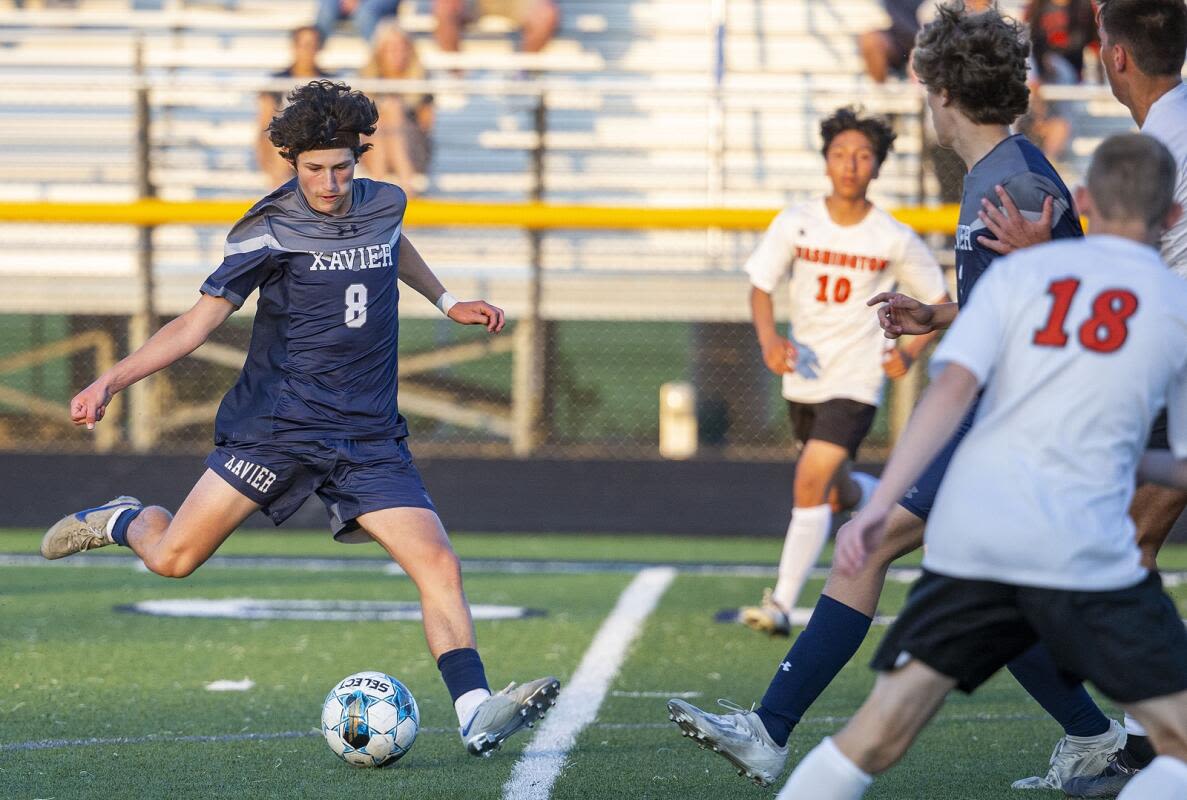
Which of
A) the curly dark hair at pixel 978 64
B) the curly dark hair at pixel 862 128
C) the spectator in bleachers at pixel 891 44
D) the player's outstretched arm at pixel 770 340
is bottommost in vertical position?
the player's outstretched arm at pixel 770 340

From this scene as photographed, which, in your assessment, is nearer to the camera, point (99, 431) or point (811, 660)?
point (811, 660)

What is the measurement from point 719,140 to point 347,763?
8363 millimetres

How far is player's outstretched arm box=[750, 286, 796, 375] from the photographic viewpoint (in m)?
7.68

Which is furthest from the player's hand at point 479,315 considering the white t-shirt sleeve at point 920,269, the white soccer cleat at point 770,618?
the white t-shirt sleeve at point 920,269

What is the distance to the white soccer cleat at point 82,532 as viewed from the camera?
5.80 metres

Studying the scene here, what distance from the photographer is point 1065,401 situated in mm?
3215

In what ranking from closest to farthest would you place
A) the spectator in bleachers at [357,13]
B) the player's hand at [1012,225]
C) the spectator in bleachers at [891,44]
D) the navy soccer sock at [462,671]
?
1. the player's hand at [1012,225]
2. the navy soccer sock at [462,671]
3. the spectator in bleachers at [891,44]
4. the spectator in bleachers at [357,13]

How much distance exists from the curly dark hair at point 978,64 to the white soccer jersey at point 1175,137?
425 millimetres

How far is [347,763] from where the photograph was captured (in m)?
4.97

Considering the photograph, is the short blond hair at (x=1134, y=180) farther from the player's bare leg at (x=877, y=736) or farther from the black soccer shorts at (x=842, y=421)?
the black soccer shorts at (x=842, y=421)

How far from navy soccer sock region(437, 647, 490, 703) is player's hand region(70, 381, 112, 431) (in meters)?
1.30

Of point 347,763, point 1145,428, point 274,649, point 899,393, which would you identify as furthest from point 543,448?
point 1145,428

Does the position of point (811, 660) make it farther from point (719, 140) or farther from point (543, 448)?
point (719, 140)

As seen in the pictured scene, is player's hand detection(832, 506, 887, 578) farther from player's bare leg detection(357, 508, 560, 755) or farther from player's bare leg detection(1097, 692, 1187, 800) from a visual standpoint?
Result: player's bare leg detection(357, 508, 560, 755)
